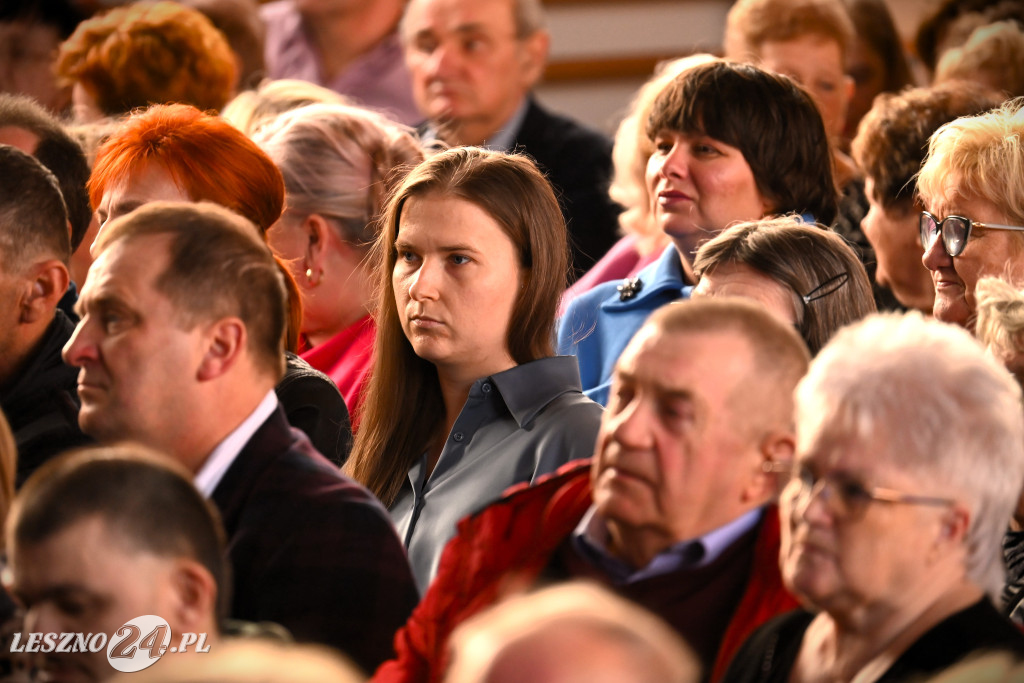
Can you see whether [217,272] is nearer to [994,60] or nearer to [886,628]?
[886,628]

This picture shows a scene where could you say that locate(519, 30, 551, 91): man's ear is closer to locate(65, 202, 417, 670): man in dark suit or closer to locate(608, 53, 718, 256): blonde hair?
locate(608, 53, 718, 256): blonde hair

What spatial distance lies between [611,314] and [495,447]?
2.81ft

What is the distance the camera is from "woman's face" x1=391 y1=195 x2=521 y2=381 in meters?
2.48

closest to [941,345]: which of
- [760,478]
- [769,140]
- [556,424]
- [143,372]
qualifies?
[760,478]

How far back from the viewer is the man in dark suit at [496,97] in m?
4.34

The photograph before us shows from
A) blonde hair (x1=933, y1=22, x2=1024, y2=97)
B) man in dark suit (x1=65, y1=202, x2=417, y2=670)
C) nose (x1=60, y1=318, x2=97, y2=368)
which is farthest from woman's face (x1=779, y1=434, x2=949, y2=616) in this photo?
blonde hair (x1=933, y1=22, x2=1024, y2=97)

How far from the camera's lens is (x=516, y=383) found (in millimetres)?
2436

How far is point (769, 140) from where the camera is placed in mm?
3021

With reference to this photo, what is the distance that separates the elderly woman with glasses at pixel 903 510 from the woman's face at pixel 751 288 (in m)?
0.82

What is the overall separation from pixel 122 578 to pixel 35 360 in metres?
1.13

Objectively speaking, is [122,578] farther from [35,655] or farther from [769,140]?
[769,140]

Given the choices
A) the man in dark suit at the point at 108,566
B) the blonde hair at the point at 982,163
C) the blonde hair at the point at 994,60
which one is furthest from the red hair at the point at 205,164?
the blonde hair at the point at 994,60

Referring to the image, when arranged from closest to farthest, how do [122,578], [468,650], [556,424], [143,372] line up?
[468,650] → [122,578] → [143,372] → [556,424]

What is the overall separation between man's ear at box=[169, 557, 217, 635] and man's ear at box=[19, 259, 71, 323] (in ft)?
3.84
